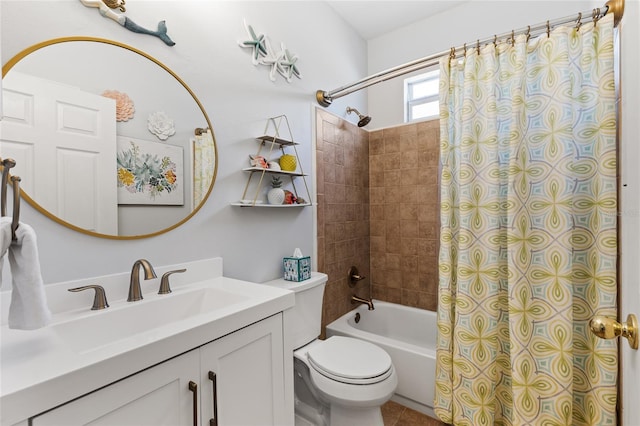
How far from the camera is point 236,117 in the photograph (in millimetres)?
1521

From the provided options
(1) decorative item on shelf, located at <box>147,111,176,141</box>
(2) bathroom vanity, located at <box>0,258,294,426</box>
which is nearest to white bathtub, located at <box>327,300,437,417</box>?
(2) bathroom vanity, located at <box>0,258,294,426</box>

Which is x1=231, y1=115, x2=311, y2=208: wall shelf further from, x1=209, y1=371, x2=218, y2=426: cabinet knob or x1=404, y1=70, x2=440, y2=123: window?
x1=404, y1=70, x2=440, y2=123: window

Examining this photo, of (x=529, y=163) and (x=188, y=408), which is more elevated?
(x=529, y=163)

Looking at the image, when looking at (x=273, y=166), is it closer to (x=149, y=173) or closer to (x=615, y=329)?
(x=149, y=173)

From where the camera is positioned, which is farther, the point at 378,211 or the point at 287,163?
the point at 378,211

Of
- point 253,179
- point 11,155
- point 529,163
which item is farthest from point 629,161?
point 11,155

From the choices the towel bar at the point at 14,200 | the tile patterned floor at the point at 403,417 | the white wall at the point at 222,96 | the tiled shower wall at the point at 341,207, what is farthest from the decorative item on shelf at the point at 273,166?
the tile patterned floor at the point at 403,417

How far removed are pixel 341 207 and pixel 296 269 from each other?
0.80 meters

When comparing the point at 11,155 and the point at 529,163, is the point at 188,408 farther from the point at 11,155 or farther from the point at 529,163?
the point at 529,163

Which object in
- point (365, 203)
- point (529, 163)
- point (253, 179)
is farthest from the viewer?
point (365, 203)

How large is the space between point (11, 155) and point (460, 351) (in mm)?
1954

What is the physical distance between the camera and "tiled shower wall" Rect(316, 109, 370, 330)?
6.84ft

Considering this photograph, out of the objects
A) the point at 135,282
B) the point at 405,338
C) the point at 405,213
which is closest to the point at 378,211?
the point at 405,213

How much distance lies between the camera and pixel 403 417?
177cm
